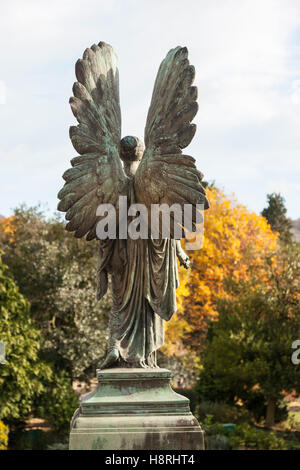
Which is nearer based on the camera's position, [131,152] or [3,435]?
[131,152]

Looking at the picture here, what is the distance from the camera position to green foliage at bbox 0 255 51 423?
54.9 ft

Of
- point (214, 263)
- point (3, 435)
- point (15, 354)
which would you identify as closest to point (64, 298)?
point (15, 354)

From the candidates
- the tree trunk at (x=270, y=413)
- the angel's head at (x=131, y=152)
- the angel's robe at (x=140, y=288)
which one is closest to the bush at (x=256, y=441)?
the tree trunk at (x=270, y=413)

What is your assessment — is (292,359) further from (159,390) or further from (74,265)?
(159,390)

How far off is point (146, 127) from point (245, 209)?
2489 cm

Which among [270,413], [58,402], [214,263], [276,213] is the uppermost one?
[276,213]

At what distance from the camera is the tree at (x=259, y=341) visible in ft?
61.2

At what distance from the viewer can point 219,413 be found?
19.1 m

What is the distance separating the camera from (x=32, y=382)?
→ 18.0 metres

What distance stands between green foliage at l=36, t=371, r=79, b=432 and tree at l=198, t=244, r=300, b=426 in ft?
14.4

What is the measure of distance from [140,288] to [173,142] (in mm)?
1464

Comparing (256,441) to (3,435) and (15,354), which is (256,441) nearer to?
(3,435)

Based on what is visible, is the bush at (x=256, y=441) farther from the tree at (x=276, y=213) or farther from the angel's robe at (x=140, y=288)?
the tree at (x=276, y=213)

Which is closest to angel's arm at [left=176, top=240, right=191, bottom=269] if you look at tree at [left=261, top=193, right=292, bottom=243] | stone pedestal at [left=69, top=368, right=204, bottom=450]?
stone pedestal at [left=69, top=368, right=204, bottom=450]
